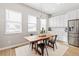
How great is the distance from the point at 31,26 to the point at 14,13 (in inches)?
19.2

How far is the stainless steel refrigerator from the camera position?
1.95 m

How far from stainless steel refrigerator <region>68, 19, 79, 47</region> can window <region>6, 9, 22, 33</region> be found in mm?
1297

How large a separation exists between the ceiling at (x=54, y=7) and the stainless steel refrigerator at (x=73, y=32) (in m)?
0.44

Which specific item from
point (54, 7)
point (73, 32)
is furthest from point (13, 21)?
point (73, 32)

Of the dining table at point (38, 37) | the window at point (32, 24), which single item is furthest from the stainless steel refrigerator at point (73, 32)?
the window at point (32, 24)

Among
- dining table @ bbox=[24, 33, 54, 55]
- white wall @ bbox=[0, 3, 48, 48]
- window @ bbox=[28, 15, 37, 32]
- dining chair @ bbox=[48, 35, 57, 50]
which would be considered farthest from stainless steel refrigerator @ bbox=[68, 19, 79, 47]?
white wall @ bbox=[0, 3, 48, 48]

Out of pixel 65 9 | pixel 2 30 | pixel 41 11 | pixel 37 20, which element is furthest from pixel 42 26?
pixel 2 30

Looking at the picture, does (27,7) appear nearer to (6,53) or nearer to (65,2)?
(65,2)

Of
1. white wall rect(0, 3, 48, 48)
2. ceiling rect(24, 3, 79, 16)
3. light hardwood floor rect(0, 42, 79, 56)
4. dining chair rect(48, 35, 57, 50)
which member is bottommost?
light hardwood floor rect(0, 42, 79, 56)

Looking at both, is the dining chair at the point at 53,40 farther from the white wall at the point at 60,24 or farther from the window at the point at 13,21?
the window at the point at 13,21

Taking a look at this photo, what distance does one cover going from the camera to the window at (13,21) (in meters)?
1.65

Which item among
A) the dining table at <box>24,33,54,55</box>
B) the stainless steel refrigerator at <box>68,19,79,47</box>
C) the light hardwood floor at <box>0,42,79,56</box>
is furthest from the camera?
the stainless steel refrigerator at <box>68,19,79,47</box>

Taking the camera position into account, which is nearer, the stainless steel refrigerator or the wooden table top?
the wooden table top

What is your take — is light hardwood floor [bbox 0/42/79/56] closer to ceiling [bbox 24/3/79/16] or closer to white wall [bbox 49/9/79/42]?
white wall [bbox 49/9/79/42]
